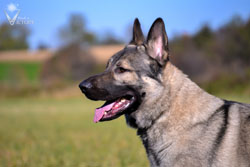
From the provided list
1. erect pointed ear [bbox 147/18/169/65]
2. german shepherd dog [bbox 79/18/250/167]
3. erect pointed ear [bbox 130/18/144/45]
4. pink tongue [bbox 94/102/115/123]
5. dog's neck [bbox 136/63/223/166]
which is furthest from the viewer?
erect pointed ear [bbox 130/18/144/45]

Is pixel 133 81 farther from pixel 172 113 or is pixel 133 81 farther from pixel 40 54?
pixel 40 54

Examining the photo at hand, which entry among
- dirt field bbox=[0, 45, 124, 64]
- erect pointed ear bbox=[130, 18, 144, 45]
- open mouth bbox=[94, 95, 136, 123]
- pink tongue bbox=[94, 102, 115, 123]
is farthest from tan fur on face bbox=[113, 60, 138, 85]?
dirt field bbox=[0, 45, 124, 64]

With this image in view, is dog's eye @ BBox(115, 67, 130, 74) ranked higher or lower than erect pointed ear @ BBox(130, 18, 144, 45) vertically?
lower

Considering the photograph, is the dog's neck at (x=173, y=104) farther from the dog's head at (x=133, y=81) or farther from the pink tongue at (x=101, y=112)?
the pink tongue at (x=101, y=112)

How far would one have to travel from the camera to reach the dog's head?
Answer: 395 cm

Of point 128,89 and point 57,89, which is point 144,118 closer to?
point 128,89

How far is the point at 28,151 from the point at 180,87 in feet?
17.0

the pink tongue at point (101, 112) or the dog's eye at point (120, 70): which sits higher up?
the dog's eye at point (120, 70)

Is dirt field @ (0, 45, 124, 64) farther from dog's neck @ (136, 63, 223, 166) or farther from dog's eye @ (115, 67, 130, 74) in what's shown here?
dog's neck @ (136, 63, 223, 166)

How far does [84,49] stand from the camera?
48.1 meters

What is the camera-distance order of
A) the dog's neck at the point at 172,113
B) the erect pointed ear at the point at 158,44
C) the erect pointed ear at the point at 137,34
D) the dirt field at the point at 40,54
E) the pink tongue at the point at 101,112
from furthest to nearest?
the dirt field at the point at 40,54, the erect pointed ear at the point at 137,34, the pink tongue at the point at 101,112, the erect pointed ear at the point at 158,44, the dog's neck at the point at 172,113

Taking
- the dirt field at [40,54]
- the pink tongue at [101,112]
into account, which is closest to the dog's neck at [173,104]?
the pink tongue at [101,112]

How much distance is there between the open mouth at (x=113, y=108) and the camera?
157 inches

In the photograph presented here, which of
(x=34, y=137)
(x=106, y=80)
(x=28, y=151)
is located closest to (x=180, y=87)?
(x=106, y=80)
